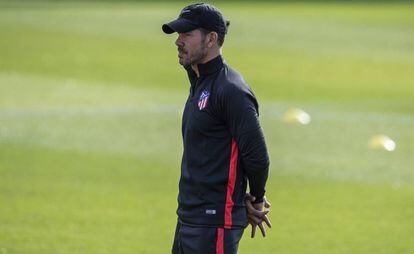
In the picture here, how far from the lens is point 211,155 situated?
667 centimetres

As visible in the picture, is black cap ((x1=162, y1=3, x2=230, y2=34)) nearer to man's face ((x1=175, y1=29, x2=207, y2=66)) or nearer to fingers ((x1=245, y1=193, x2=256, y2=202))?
man's face ((x1=175, y1=29, x2=207, y2=66))

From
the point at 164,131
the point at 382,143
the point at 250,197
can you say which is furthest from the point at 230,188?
Result: the point at 164,131

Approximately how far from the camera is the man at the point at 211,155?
6621 millimetres

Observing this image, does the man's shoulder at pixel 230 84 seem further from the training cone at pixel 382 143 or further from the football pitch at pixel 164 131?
the training cone at pixel 382 143

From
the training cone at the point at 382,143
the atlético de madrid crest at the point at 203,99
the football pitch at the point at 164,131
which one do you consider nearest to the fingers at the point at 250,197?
the atlético de madrid crest at the point at 203,99

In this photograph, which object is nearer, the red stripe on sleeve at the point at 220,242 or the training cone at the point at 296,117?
the red stripe on sleeve at the point at 220,242

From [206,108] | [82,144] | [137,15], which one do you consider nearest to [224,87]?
[206,108]

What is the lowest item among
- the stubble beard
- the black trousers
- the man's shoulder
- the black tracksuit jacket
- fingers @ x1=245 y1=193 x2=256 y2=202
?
the black trousers

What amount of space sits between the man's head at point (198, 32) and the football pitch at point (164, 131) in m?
3.61

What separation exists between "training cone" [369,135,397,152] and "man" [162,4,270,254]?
8545mm

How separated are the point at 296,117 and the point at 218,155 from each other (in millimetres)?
10724

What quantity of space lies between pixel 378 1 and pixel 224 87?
34.4 metres

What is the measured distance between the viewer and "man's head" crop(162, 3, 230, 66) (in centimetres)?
667

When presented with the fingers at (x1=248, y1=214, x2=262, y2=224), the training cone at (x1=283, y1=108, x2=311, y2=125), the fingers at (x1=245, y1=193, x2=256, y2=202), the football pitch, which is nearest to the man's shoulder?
the fingers at (x1=245, y1=193, x2=256, y2=202)
